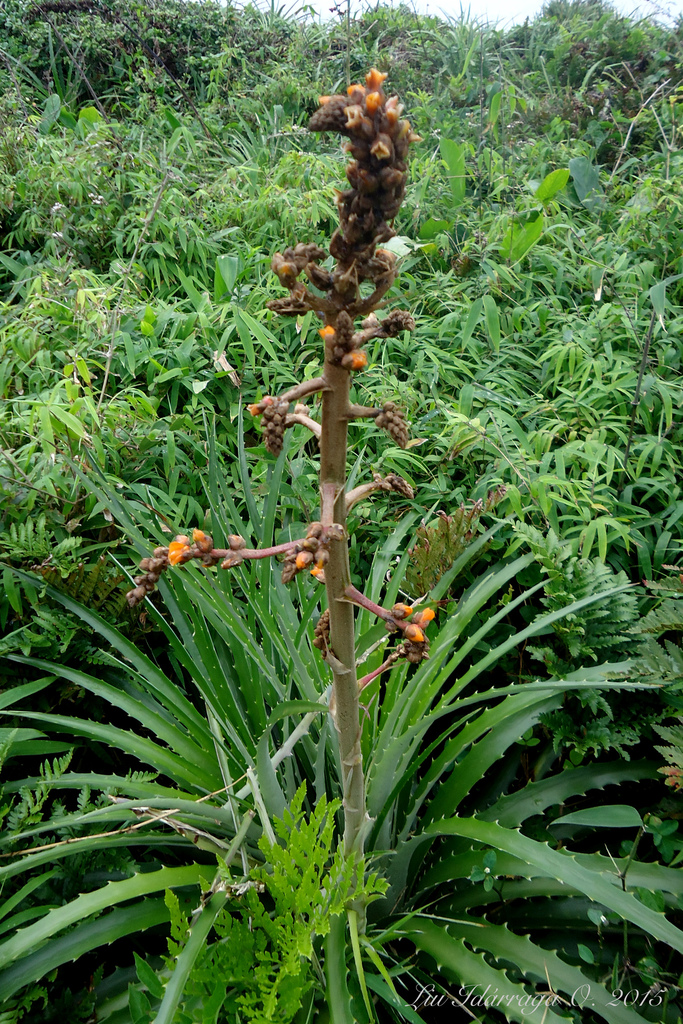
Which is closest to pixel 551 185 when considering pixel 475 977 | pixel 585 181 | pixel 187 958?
pixel 585 181

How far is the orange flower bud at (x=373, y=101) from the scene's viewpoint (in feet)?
2.50

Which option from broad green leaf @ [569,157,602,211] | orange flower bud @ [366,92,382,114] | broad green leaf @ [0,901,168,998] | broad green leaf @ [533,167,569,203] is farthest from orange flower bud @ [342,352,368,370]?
broad green leaf @ [569,157,602,211]

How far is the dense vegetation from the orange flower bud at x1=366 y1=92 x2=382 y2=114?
0.78m

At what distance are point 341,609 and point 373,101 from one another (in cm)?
68

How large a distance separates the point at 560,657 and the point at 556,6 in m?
6.62

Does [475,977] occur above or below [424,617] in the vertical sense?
below

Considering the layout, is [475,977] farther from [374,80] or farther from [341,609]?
[374,80]

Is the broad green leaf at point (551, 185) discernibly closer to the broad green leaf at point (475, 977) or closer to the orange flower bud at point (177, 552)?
the orange flower bud at point (177, 552)

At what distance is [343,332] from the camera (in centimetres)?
85

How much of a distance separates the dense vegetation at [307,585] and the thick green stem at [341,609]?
0.09 m

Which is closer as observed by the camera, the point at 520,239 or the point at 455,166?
the point at 520,239

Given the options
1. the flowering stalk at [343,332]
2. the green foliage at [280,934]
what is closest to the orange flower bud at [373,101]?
the flowering stalk at [343,332]

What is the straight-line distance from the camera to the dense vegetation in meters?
1.24

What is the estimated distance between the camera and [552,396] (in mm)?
2543
